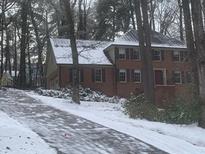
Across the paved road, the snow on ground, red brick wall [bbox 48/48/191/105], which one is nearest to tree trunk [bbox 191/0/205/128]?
the paved road

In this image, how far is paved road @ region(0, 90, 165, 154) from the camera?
1249 centimetres

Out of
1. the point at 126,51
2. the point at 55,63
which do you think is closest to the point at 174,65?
the point at 126,51

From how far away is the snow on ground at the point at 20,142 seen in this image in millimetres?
11158

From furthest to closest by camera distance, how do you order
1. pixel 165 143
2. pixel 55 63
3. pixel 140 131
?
pixel 55 63 < pixel 140 131 < pixel 165 143

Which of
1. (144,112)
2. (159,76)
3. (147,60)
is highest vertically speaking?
(147,60)

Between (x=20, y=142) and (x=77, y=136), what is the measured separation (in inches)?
105

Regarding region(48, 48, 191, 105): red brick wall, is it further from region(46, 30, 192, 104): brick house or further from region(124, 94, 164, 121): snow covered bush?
region(124, 94, 164, 121): snow covered bush

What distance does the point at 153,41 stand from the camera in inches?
1933

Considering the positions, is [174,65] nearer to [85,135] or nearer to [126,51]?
[126,51]

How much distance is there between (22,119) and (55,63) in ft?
96.7

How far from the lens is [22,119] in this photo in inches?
689

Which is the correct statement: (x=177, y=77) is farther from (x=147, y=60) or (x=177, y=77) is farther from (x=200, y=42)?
(x=200, y=42)

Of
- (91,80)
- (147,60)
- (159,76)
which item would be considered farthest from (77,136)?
(159,76)

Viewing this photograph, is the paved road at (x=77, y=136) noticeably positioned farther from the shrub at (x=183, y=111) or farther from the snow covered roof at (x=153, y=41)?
the snow covered roof at (x=153, y=41)
